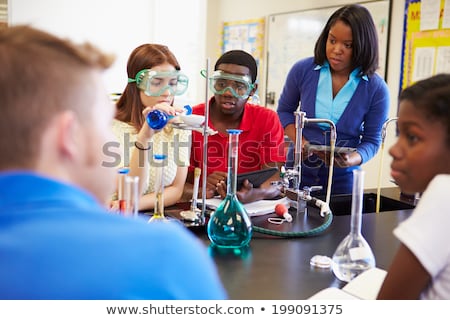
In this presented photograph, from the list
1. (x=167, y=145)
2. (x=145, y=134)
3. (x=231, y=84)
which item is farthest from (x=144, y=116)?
(x=231, y=84)

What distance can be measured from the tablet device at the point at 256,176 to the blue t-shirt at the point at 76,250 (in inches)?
39.9

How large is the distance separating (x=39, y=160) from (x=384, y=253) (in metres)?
1.01

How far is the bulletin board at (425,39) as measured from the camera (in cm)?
297

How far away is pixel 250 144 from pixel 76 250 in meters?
1.63

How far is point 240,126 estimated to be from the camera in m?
2.13

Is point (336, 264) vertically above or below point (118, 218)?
below

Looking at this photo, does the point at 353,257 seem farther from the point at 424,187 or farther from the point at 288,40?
the point at 288,40

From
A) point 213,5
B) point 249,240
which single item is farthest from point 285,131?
point 213,5

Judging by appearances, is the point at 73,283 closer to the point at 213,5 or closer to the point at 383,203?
the point at 383,203

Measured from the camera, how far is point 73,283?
0.55m

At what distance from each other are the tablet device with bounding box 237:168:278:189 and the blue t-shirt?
3.33 feet

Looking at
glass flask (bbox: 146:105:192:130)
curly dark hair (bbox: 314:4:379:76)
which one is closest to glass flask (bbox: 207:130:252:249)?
glass flask (bbox: 146:105:192:130)

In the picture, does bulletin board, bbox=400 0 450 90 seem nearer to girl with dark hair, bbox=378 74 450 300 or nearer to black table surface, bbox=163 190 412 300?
black table surface, bbox=163 190 412 300

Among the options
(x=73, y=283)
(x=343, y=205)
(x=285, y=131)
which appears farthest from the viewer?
(x=285, y=131)
